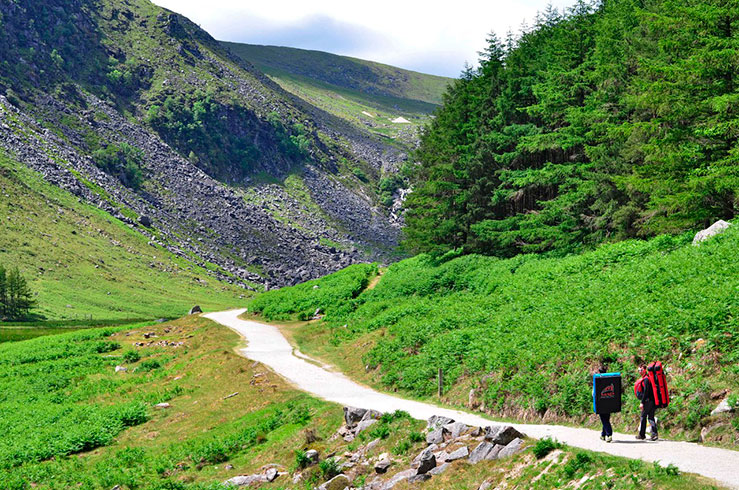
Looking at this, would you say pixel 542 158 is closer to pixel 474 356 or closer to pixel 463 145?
pixel 463 145

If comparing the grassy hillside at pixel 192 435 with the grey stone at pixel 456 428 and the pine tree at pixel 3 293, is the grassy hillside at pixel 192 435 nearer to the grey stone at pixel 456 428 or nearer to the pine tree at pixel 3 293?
the grey stone at pixel 456 428

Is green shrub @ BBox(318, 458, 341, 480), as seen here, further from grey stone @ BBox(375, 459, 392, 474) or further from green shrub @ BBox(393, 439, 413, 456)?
green shrub @ BBox(393, 439, 413, 456)

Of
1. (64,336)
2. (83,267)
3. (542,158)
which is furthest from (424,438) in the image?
(83,267)

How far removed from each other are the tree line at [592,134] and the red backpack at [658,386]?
46.3ft

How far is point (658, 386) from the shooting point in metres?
14.6

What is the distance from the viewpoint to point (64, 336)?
194 feet

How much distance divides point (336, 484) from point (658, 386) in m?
9.01

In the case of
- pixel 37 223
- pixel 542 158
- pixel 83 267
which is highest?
pixel 542 158

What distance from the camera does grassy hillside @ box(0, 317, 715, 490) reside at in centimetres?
1427

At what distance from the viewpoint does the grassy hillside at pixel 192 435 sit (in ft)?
46.8

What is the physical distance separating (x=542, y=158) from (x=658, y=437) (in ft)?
111

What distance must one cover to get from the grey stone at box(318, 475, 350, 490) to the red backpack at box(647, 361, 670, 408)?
8.56m

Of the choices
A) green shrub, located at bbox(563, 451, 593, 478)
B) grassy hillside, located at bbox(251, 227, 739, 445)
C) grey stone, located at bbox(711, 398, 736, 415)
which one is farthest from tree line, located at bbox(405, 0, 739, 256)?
green shrub, located at bbox(563, 451, 593, 478)

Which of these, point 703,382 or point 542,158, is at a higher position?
point 542,158
